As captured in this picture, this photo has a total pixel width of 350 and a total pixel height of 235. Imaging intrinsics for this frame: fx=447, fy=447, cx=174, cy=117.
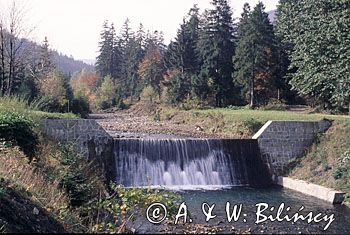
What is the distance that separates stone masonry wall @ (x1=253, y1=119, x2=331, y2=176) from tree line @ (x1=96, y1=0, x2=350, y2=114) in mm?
1661

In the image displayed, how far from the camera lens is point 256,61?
3306 cm

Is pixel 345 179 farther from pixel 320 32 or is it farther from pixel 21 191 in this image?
pixel 21 191

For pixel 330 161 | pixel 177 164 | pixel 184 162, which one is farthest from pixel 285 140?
pixel 177 164

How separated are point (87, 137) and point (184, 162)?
3787 millimetres

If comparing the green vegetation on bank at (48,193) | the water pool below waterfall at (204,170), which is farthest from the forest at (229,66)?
the green vegetation on bank at (48,193)

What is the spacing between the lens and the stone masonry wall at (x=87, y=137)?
50.9ft

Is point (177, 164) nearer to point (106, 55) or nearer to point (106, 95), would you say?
point (106, 95)

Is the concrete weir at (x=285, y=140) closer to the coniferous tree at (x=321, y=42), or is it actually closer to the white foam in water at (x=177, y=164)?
the white foam in water at (x=177, y=164)

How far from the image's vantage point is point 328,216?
12062mm

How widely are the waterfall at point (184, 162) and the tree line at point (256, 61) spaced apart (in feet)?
14.3

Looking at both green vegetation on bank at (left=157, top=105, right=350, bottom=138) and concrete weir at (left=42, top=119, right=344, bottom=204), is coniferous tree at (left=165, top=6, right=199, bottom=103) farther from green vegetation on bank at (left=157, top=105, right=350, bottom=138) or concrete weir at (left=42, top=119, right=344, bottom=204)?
concrete weir at (left=42, top=119, right=344, bottom=204)

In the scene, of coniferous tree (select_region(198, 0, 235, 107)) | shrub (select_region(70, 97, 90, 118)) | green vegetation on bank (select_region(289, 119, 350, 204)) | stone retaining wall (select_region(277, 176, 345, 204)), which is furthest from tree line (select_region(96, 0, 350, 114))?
shrub (select_region(70, 97, 90, 118))

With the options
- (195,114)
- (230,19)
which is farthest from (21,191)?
(230,19)

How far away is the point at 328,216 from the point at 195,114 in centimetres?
1862
